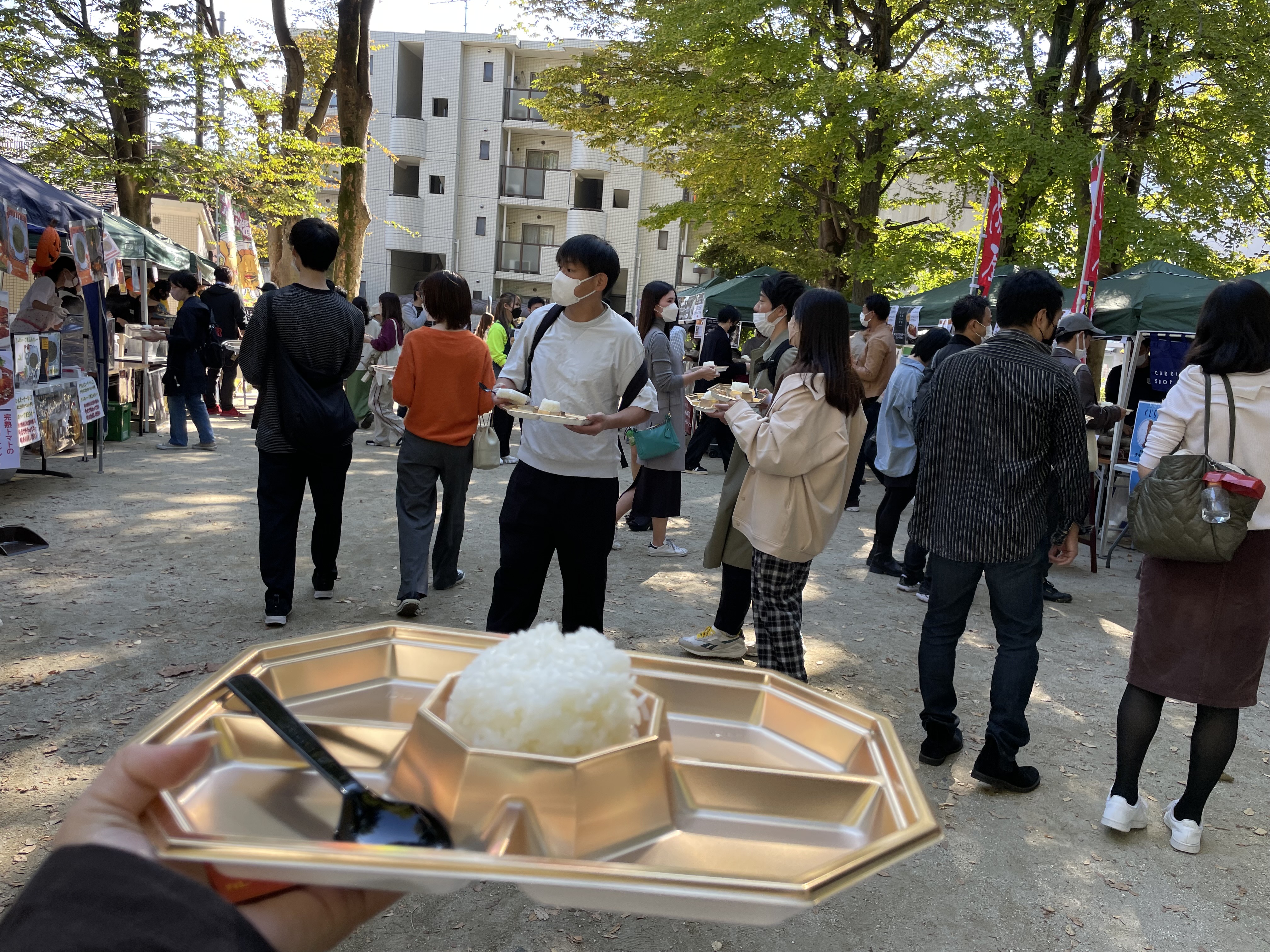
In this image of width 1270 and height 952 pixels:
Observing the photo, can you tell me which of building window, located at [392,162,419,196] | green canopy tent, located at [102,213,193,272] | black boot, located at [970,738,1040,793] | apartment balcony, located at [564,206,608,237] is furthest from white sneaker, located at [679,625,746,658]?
building window, located at [392,162,419,196]

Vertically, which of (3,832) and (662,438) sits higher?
(662,438)

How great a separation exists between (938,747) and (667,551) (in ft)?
11.5

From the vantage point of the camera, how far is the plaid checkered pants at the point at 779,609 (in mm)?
3855

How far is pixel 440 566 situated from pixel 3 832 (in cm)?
310

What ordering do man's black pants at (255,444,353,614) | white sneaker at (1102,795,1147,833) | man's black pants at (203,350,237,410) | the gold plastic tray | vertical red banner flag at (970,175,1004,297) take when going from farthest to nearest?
man's black pants at (203,350,237,410) → vertical red banner flag at (970,175,1004,297) → man's black pants at (255,444,353,614) → white sneaker at (1102,795,1147,833) → the gold plastic tray

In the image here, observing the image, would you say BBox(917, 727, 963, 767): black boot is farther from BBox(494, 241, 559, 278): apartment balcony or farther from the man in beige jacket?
BBox(494, 241, 559, 278): apartment balcony

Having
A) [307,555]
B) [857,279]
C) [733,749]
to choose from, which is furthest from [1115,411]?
[857,279]

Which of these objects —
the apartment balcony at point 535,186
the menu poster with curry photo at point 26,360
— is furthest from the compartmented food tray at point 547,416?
the apartment balcony at point 535,186

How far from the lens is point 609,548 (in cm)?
380

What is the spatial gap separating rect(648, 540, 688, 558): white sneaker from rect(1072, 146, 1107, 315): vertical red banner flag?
16.0ft

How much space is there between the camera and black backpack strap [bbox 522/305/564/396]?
373 cm

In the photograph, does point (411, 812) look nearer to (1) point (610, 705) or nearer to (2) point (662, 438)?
(1) point (610, 705)

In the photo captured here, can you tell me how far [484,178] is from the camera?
35062 millimetres

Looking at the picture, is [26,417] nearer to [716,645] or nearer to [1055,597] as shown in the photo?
[716,645]
